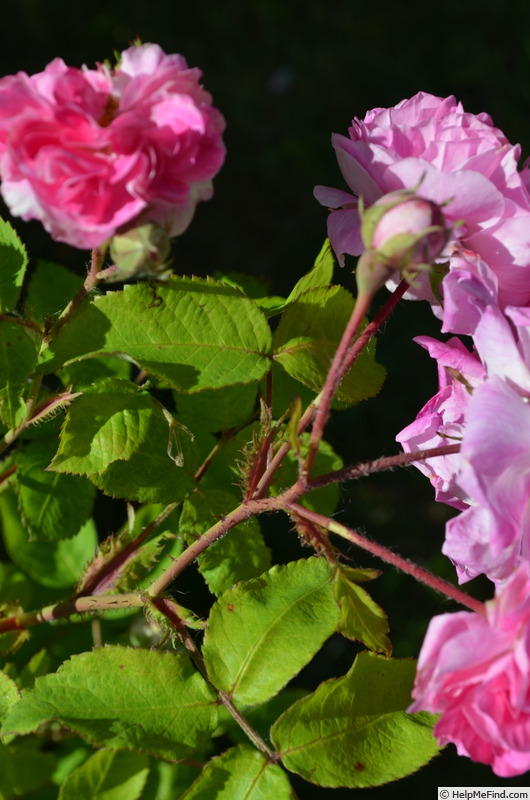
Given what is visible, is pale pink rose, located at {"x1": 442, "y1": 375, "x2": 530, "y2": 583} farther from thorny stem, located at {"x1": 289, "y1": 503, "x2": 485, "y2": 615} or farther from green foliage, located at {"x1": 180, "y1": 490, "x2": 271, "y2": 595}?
green foliage, located at {"x1": 180, "y1": 490, "x2": 271, "y2": 595}

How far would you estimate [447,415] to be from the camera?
0.91 metres

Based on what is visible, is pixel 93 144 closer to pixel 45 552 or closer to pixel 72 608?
pixel 72 608

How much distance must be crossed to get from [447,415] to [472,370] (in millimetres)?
68

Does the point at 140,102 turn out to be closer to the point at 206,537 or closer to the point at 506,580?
the point at 206,537

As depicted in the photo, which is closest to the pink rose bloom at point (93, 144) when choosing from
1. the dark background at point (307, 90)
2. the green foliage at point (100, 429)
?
the green foliage at point (100, 429)

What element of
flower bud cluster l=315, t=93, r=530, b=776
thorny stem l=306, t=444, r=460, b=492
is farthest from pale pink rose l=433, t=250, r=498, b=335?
thorny stem l=306, t=444, r=460, b=492

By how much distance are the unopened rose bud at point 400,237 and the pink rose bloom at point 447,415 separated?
0.45 ft

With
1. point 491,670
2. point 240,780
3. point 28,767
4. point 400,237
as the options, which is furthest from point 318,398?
point 28,767

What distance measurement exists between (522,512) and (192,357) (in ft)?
1.20

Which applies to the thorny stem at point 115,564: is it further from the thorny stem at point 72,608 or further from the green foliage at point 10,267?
the green foliage at point 10,267

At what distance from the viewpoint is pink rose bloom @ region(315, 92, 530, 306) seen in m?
0.81

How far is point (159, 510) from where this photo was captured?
48.9 inches

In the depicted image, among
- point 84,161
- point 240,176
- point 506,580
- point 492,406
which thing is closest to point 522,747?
point 506,580

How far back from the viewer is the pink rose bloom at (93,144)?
2.34 ft
